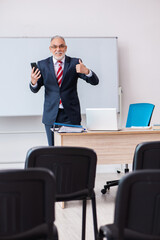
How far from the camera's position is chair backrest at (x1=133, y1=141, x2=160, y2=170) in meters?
2.16

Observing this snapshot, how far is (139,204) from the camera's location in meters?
1.48

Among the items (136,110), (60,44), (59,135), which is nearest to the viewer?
(59,135)

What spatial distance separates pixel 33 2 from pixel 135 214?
4818 millimetres

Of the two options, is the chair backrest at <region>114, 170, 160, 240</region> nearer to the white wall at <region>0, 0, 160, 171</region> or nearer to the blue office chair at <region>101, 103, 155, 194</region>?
the blue office chair at <region>101, 103, 155, 194</region>

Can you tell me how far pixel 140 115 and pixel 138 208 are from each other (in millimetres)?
2913

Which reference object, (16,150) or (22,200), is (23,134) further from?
(22,200)

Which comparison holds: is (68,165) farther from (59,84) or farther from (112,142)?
(59,84)

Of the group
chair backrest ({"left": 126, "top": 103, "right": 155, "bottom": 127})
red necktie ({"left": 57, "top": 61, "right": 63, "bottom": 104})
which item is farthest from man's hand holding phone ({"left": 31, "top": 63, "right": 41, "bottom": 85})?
chair backrest ({"left": 126, "top": 103, "right": 155, "bottom": 127})

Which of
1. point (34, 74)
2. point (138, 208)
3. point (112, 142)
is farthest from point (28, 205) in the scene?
point (34, 74)

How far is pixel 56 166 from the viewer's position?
2.15 m

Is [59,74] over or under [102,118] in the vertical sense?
over

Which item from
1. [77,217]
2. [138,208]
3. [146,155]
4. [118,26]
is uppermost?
[118,26]

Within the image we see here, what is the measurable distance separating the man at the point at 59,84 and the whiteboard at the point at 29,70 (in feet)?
5.08

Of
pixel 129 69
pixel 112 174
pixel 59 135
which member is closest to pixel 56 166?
pixel 59 135
